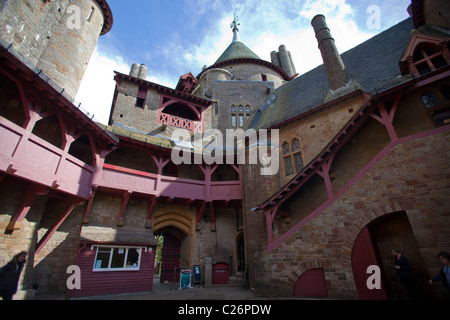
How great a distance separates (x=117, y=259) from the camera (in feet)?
32.3

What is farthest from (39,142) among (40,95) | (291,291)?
(291,291)

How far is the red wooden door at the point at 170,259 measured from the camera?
44.1 ft

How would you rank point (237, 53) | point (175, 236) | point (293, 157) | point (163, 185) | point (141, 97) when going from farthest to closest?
point (237, 53) < point (141, 97) < point (175, 236) < point (293, 157) < point (163, 185)

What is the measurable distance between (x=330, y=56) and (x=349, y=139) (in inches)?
258

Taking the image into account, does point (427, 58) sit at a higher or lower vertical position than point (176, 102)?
lower

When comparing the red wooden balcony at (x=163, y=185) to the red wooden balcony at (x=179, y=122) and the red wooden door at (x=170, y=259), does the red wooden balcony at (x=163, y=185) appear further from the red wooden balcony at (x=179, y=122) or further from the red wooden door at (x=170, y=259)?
the red wooden balcony at (x=179, y=122)

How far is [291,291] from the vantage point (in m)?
7.60

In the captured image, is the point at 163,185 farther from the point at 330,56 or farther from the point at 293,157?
the point at 330,56

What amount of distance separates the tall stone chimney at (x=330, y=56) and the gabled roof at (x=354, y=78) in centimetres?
51

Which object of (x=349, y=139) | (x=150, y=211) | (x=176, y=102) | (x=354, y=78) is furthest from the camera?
(x=176, y=102)

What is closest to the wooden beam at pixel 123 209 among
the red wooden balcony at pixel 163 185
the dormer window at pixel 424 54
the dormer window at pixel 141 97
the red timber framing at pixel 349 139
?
the red wooden balcony at pixel 163 185

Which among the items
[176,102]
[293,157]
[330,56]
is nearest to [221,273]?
[293,157]

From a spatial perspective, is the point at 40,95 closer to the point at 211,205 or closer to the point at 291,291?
the point at 211,205

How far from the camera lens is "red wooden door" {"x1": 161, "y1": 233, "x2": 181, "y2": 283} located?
1343 cm
